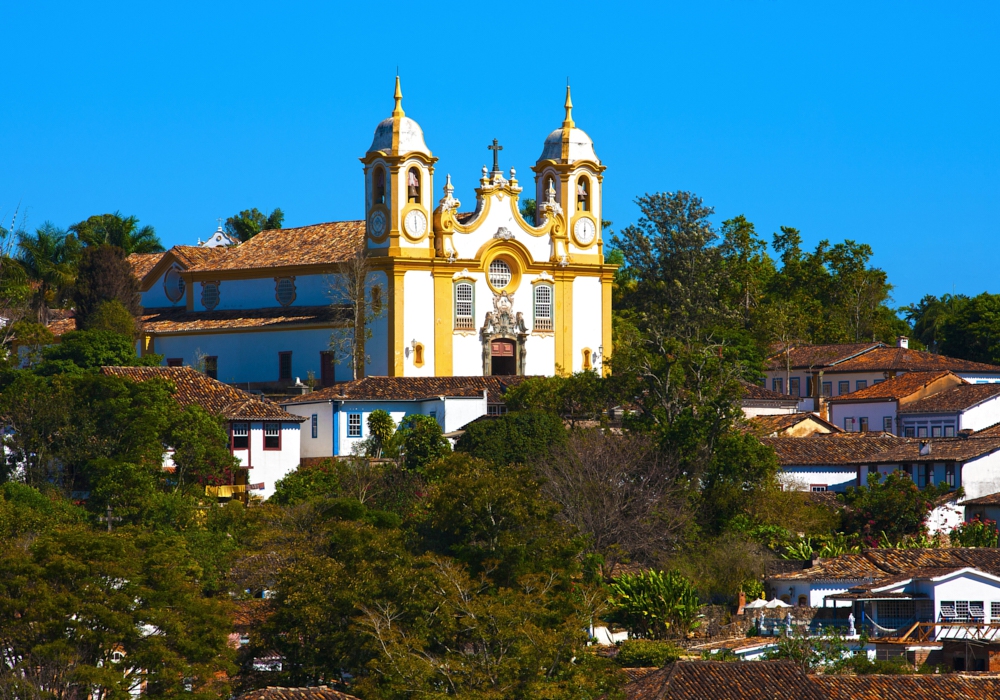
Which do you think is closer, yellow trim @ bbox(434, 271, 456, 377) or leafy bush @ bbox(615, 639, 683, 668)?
leafy bush @ bbox(615, 639, 683, 668)

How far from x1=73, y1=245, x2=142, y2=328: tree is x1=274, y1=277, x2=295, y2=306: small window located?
577cm

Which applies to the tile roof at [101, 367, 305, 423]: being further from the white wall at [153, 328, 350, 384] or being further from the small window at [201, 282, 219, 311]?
the small window at [201, 282, 219, 311]

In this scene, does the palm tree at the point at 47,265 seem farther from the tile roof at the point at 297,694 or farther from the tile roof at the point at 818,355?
the tile roof at the point at 297,694

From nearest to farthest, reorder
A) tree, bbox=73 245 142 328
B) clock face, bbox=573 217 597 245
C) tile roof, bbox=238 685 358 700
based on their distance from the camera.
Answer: tile roof, bbox=238 685 358 700, tree, bbox=73 245 142 328, clock face, bbox=573 217 597 245

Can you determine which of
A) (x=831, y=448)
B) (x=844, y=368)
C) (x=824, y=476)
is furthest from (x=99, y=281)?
(x=844, y=368)

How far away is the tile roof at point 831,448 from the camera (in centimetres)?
5762

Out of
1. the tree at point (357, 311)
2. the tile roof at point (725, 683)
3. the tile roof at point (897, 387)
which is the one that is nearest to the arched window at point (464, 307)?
the tree at point (357, 311)

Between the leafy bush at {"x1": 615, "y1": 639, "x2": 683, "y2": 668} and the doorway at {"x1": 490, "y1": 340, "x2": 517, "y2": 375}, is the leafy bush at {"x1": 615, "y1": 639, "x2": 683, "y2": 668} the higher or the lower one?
the lower one

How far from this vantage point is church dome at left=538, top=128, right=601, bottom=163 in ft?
233

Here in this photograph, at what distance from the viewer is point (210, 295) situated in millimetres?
74125

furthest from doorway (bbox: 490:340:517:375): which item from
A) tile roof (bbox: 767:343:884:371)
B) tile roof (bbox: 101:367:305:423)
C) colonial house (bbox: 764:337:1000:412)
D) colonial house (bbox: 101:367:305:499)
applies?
tile roof (bbox: 767:343:884:371)

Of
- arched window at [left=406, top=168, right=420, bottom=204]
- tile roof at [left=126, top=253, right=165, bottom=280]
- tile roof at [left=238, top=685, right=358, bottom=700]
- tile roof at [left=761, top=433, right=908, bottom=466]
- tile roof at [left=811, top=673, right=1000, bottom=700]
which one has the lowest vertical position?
tile roof at [left=811, top=673, right=1000, bottom=700]

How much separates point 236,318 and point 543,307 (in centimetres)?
1186

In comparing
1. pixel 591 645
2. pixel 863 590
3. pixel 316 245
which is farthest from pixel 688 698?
pixel 316 245
